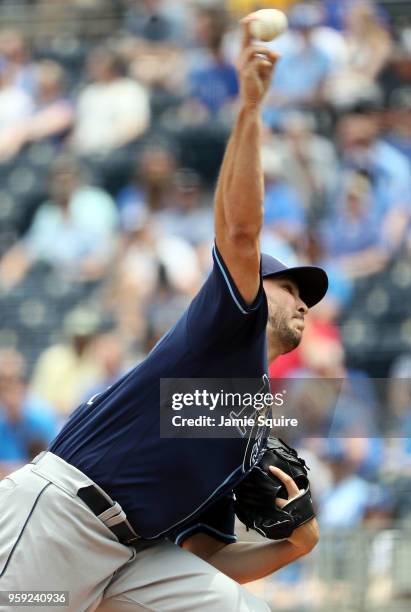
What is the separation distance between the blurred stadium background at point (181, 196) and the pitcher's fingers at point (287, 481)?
8.37 feet

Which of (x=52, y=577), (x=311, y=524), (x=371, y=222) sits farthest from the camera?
(x=371, y=222)

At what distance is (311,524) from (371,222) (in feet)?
13.5

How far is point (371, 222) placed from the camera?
7.44 metres

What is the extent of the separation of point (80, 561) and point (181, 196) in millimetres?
4872

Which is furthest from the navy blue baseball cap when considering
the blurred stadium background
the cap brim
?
the blurred stadium background

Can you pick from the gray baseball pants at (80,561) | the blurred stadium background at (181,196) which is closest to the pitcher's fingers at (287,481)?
the gray baseball pants at (80,561)

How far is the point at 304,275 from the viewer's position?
3.61 m

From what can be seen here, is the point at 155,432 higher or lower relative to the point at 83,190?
higher

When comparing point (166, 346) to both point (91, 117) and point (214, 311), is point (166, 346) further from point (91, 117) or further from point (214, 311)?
point (91, 117)

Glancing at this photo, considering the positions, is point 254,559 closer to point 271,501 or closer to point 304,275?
point 271,501

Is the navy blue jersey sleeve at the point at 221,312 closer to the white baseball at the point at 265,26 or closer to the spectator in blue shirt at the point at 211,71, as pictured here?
the white baseball at the point at 265,26

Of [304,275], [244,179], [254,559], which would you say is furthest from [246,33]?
[254,559]

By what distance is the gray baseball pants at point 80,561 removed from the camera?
3.21 metres

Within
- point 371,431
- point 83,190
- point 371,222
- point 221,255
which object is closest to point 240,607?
point 221,255
